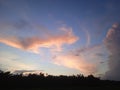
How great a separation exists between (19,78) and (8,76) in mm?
3878

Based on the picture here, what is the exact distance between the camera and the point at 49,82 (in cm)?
7225

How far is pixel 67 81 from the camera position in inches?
2943

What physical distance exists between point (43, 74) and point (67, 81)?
373 inches

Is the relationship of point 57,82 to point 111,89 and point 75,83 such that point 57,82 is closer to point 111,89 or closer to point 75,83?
point 75,83

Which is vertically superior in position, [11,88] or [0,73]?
[0,73]

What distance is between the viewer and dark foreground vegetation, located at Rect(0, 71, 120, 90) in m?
64.3

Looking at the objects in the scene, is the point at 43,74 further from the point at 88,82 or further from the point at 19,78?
the point at 88,82

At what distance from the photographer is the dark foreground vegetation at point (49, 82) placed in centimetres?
6431

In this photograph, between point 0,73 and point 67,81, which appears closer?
point 0,73

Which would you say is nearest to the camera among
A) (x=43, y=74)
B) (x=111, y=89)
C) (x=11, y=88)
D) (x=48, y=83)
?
A: (x=111, y=89)

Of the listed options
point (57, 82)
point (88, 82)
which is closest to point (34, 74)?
point (57, 82)

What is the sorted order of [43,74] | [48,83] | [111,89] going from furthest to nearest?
[43,74] < [48,83] < [111,89]

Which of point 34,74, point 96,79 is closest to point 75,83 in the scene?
point 96,79

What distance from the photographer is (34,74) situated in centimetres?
7469
